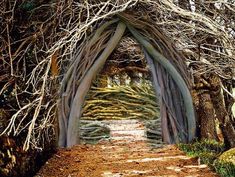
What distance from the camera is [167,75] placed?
3324 mm

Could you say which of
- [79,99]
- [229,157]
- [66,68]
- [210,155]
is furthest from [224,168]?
[66,68]

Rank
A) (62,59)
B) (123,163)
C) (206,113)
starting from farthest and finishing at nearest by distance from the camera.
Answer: (206,113)
(123,163)
(62,59)

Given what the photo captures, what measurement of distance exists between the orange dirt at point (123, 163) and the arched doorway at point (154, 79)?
29 cm

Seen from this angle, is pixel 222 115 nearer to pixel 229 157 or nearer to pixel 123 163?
pixel 229 157

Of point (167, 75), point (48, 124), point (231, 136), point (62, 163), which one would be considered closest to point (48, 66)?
point (48, 124)

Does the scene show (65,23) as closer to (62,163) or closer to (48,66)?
(48,66)

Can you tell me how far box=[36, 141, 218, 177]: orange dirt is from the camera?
3.63 m

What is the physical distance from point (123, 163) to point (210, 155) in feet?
3.30

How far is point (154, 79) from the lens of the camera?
339 centimetres

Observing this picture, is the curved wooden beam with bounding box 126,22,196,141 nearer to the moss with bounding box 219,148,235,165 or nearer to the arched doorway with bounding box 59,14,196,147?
the arched doorway with bounding box 59,14,196,147

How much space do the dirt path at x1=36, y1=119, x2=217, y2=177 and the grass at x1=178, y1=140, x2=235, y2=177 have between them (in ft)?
0.23

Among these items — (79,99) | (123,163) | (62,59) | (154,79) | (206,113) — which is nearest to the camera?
(79,99)

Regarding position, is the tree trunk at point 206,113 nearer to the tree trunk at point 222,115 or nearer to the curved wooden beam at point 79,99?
the tree trunk at point 222,115

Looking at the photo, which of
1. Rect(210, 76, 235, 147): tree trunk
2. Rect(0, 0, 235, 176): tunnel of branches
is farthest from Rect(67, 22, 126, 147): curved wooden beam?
Rect(210, 76, 235, 147): tree trunk
